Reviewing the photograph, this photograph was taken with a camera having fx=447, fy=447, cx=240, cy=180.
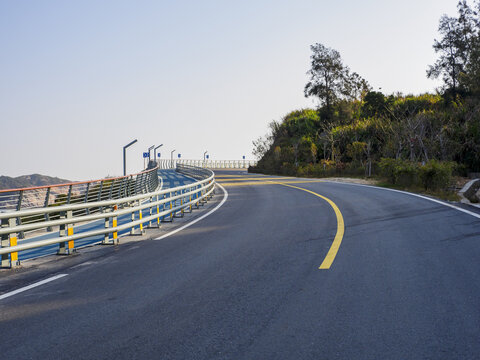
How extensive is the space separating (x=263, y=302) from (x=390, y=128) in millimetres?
38750

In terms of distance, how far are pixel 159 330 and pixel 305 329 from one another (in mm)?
1403

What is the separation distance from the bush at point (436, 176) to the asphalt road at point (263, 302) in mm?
11944

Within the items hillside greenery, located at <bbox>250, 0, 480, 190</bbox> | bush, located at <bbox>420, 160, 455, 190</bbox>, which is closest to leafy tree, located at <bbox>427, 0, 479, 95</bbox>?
hillside greenery, located at <bbox>250, 0, 480, 190</bbox>

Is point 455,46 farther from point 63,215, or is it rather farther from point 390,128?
point 63,215

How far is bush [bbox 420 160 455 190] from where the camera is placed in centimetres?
2055

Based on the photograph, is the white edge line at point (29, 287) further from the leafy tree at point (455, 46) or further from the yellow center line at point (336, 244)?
the leafy tree at point (455, 46)

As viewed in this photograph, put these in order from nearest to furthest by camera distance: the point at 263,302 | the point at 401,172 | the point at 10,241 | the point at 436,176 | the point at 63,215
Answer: the point at 263,302
the point at 10,241
the point at 63,215
the point at 436,176
the point at 401,172

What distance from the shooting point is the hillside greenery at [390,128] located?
34.0 metres

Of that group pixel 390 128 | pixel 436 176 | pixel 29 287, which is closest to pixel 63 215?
pixel 29 287

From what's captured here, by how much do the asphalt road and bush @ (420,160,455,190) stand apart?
39.2 ft

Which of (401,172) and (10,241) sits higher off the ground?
(401,172)

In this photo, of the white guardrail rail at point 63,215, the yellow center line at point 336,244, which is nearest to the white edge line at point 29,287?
the white guardrail rail at point 63,215

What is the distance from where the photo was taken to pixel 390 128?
134 ft

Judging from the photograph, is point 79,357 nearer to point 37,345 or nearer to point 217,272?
point 37,345
